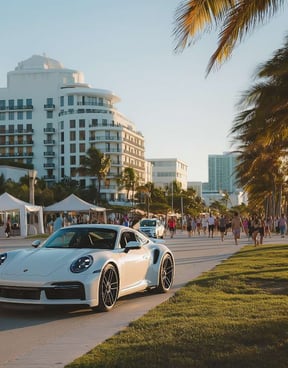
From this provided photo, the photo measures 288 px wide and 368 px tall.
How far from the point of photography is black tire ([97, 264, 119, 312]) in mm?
9297

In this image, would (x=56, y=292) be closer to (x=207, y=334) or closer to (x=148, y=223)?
(x=207, y=334)

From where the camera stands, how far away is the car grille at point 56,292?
888 centimetres

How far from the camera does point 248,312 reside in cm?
854

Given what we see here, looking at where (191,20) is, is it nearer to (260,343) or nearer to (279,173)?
(260,343)

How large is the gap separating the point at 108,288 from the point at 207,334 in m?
2.85

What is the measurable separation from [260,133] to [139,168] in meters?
110

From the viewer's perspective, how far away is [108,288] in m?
9.53

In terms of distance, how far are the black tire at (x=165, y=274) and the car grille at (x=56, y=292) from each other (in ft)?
9.39

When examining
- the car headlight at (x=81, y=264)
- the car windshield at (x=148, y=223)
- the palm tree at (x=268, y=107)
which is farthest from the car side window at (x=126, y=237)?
the car windshield at (x=148, y=223)

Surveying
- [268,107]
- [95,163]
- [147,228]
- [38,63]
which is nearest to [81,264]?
[268,107]

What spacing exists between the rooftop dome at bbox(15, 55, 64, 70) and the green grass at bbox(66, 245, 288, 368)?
397 ft

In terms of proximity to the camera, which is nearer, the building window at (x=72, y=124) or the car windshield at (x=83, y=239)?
the car windshield at (x=83, y=239)

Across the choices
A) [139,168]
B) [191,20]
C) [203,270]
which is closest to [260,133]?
[203,270]

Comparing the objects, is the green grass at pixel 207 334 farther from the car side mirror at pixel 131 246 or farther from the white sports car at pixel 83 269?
the car side mirror at pixel 131 246
